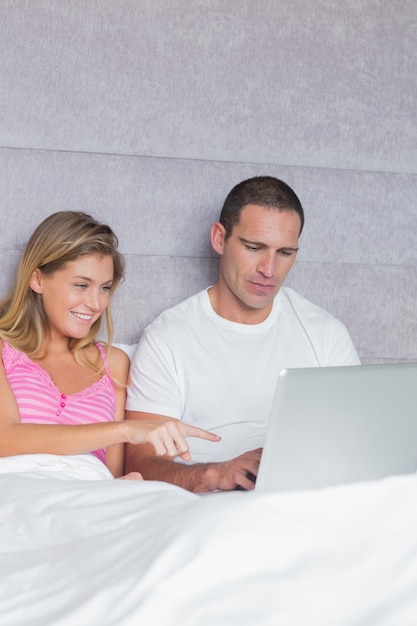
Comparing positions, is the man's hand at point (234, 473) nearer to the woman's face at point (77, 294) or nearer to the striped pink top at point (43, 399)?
the striped pink top at point (43, 399)

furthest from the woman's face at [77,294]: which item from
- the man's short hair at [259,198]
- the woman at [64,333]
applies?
the man's short hair at [259,198]

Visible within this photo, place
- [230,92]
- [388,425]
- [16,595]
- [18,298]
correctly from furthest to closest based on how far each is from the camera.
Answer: [230,92]
[18,298]
[388,425]
[16,595]

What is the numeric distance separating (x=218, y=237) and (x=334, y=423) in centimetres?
108

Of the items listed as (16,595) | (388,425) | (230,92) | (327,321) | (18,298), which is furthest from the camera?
(230,92)

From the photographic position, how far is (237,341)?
7.34 ft

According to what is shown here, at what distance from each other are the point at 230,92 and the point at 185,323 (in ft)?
2.35

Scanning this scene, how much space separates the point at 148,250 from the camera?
7.78 feet

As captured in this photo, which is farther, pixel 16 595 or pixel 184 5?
pixel 184 5

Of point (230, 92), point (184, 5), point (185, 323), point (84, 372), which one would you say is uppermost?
point (184, 5)

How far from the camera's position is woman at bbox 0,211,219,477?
205cm

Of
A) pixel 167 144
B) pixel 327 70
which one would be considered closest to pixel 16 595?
pixel 167 144

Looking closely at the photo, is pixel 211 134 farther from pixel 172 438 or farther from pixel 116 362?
pixel 172 438

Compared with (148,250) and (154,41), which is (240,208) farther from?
(154,41)

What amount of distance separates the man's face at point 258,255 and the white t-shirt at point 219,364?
9 cm
